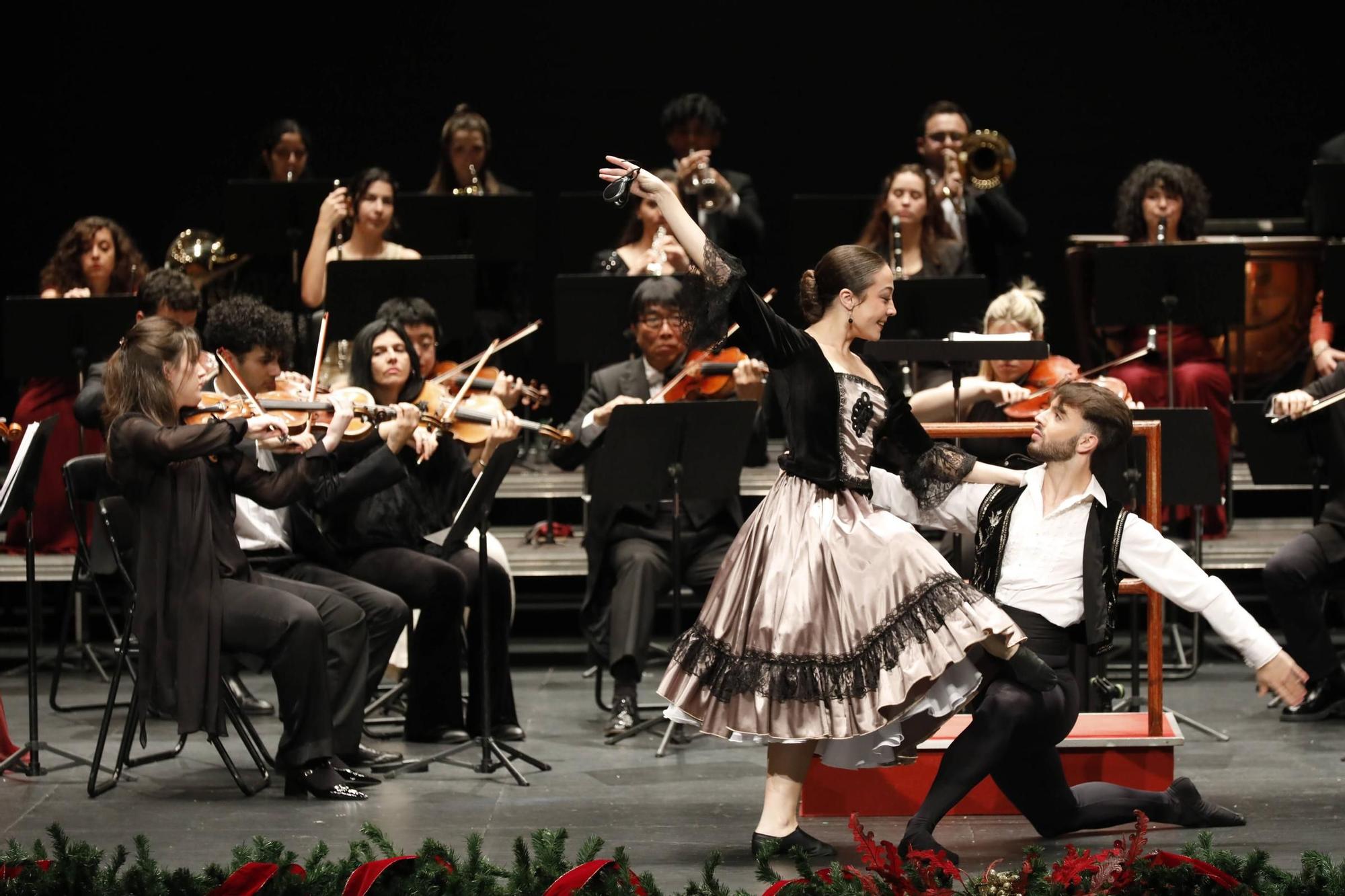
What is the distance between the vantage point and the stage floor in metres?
4.41

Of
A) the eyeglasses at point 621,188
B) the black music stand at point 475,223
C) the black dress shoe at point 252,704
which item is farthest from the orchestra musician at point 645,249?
the eyeglasses at point 621,188

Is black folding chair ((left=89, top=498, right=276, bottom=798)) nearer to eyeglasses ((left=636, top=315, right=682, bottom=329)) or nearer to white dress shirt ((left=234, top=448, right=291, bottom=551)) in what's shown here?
white dress shirt ((left=234, top=448, right=291, bottom=551))

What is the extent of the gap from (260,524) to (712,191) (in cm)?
275

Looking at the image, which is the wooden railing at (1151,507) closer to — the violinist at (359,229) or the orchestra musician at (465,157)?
the violinist at (359,229)

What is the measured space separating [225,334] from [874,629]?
2500 millimetres

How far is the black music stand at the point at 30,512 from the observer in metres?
4.98

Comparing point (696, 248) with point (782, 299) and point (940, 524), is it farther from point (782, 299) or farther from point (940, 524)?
point (782, 299)

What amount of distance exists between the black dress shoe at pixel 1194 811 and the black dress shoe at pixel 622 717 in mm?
1845

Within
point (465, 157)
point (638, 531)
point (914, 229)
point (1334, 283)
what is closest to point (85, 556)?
point (638, 531)

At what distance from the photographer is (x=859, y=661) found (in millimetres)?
3971

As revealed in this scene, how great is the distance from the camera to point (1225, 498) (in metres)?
7.14

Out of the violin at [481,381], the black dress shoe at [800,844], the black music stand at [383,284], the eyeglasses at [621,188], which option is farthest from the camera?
the black music stand at [383,284]

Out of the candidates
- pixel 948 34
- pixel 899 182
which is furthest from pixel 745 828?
pixel 948 34

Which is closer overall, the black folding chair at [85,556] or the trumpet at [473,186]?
the black folding chair at [85,556]
